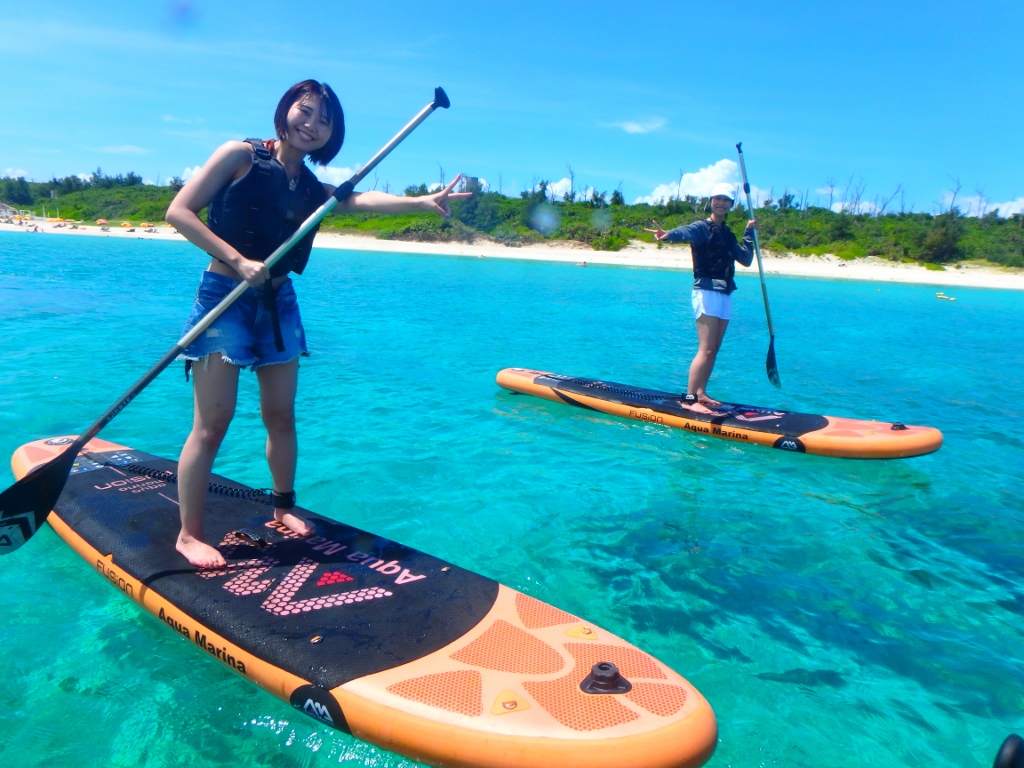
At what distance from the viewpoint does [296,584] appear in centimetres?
317

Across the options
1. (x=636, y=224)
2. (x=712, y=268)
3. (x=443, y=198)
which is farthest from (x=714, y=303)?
(x=636, y=224)

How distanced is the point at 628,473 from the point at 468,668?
3.49 metres

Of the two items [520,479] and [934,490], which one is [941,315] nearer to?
[934,490]

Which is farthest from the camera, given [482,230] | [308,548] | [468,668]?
[482,230]

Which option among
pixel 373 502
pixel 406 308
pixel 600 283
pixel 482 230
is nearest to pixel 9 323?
pixel 406 308

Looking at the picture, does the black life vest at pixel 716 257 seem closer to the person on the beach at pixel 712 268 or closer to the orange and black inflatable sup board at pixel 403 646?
the person on the beach at pixel 712 268

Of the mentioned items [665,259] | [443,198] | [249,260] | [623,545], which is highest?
[665,259]

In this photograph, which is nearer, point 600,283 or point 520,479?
point 520,479

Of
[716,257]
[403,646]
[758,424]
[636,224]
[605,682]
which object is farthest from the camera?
[636,224]

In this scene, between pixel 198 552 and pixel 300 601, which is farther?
pixel 198 552

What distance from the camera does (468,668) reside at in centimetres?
259

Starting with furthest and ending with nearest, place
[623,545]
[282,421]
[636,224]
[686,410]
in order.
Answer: [636,224] < [686,410] < [623,545] < [282,421]

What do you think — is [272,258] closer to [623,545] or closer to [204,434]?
[204,434]

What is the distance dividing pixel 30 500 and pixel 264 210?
5.96ft
